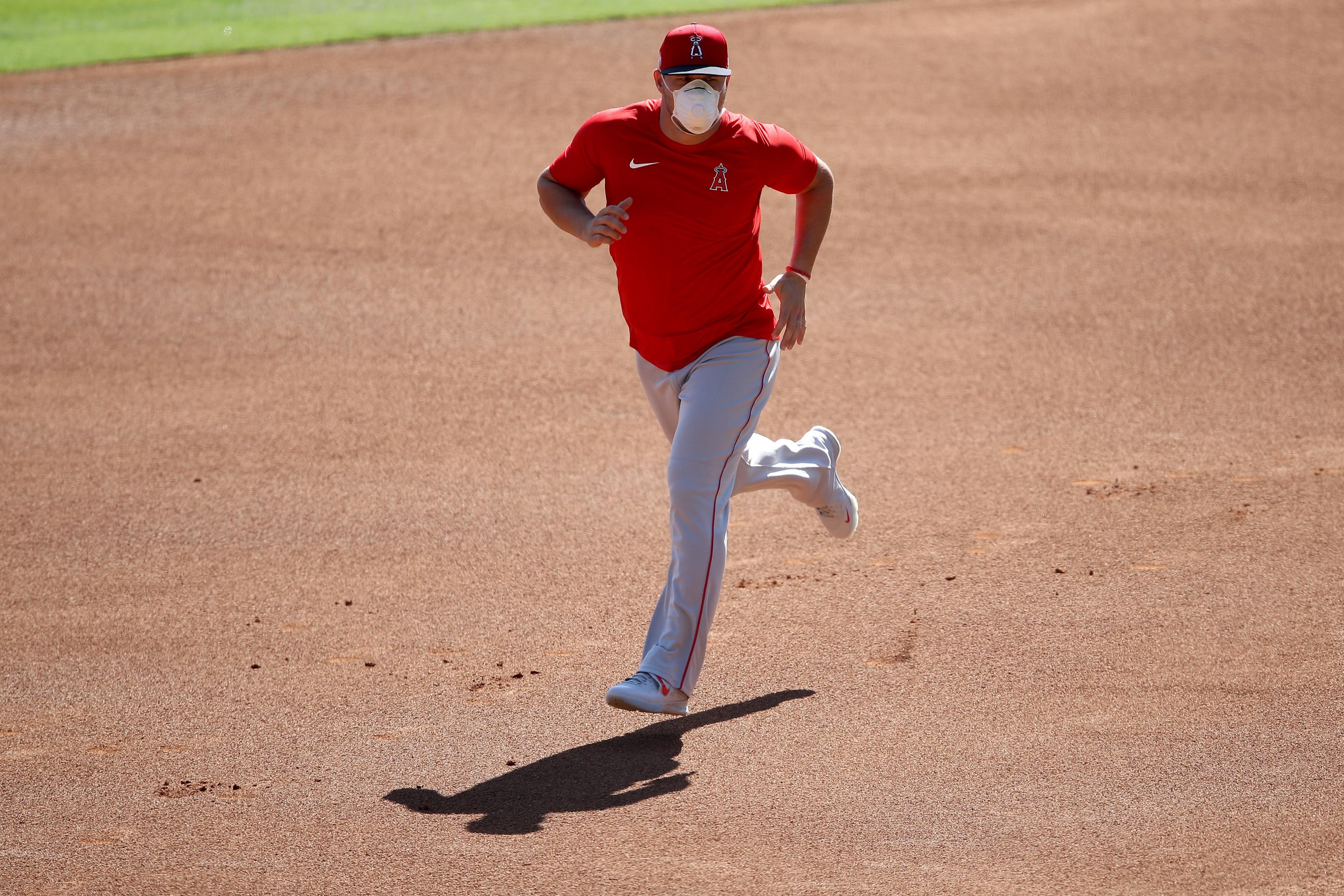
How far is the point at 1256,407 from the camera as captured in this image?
762 cm

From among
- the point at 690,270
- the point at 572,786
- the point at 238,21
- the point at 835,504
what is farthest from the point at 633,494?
the point at 238,21

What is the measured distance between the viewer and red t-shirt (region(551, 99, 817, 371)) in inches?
181

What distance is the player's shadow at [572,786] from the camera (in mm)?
4215

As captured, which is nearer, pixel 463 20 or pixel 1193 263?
pixel 1193 263

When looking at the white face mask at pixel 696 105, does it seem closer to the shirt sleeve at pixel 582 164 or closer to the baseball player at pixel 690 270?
the baseball player at pixel 690 270

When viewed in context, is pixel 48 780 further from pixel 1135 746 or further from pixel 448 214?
pixel 448 214

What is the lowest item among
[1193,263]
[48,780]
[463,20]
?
[48,780]

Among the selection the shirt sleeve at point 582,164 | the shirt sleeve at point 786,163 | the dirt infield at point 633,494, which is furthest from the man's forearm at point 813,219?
the dirt infield at point 633,494

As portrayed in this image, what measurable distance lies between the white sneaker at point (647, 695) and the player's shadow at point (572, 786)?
17 cm

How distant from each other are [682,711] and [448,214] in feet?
22.9

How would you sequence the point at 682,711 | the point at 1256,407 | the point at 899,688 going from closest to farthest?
the point at 682,711, the point at 899,688, the point at 1256,407

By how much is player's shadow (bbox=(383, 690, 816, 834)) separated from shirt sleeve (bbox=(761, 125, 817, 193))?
196cm

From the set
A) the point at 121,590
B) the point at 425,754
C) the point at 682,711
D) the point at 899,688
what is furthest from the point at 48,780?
the point at 899,688

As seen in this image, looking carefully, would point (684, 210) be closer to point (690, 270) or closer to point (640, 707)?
point (690, 270)
